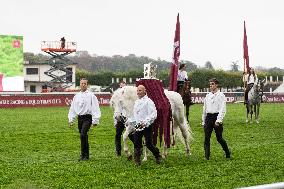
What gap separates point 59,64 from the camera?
83.5 m

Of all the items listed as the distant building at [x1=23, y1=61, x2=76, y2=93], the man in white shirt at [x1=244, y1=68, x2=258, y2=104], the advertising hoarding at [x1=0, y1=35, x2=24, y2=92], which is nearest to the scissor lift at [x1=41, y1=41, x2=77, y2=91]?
the distant building at [x1=23, y1=61, x2=76, y2=93]

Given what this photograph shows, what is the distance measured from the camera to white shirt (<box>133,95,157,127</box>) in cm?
1215

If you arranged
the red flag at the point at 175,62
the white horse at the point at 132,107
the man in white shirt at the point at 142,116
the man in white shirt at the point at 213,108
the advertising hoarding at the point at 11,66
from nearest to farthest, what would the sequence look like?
the man in white shirt at the point at 142,116
the white horse at the point at 132,107
the man in white shirt at the point at 213,108
the red flag at the point at 175,62
the advertising hoarding at the point at 11,66

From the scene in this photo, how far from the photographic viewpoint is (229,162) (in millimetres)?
12805

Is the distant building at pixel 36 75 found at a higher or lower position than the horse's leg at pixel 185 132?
higher

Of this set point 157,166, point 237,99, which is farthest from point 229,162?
point 237,99

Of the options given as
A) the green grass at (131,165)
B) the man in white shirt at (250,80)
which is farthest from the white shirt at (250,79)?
the green grass at (131,165)

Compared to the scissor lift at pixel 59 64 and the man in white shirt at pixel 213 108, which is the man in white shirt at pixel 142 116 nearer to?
the man in white shirt at pixel 213 108

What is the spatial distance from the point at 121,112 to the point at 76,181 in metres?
2.93

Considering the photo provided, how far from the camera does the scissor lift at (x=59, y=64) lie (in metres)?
81.9

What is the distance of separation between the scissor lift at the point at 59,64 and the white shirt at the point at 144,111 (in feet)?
226

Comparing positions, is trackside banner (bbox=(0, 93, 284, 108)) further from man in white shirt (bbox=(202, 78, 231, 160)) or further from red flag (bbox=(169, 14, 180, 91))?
man in white shirt (bbox=(202, 78, 231, 160))

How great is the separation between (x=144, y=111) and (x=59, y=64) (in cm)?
7234

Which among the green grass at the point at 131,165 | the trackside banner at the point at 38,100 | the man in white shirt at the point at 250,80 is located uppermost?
the man in white shirt at the point at 250,80
